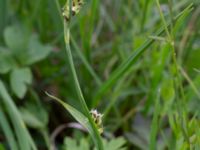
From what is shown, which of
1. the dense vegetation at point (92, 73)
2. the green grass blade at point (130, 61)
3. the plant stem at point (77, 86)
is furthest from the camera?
the dense vegetation at point (92, 73)

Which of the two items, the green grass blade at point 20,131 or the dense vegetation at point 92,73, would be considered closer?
the green grass blade at point 20,131

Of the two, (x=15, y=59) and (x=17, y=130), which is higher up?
(x=15, y=59)

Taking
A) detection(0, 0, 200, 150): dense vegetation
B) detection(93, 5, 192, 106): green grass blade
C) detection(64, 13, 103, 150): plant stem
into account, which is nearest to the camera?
detection(64, 13, 103, 150): plant stem

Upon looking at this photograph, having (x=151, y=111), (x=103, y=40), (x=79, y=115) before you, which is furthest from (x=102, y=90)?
(x=103, y=40)

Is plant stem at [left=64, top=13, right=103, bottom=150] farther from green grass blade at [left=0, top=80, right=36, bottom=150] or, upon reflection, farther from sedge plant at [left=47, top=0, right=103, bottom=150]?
green grass blade at [left=0, top=80, right=36, bottom=150]

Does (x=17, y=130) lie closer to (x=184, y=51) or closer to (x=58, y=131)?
(x=58, y=131)

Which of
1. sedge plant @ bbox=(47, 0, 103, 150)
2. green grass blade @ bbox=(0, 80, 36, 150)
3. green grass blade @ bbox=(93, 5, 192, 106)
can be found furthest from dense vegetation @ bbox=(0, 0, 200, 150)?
sedge plant @ bbox=(47, 0, 103, 150)

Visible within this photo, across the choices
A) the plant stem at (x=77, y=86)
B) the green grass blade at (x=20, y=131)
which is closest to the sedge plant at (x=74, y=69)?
the plant stem at (x=77, y=86)

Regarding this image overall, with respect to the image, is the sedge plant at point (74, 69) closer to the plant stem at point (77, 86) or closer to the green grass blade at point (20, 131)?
the plant stem at point (77, 86)

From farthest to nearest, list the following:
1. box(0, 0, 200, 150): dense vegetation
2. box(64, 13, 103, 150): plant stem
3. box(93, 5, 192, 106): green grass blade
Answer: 1. box(0, 0, 200, 150): dense vegetation
2. box(93, 5, 192, 106): green grass blade
3. box(64, 13, 103, 150): plant stem
